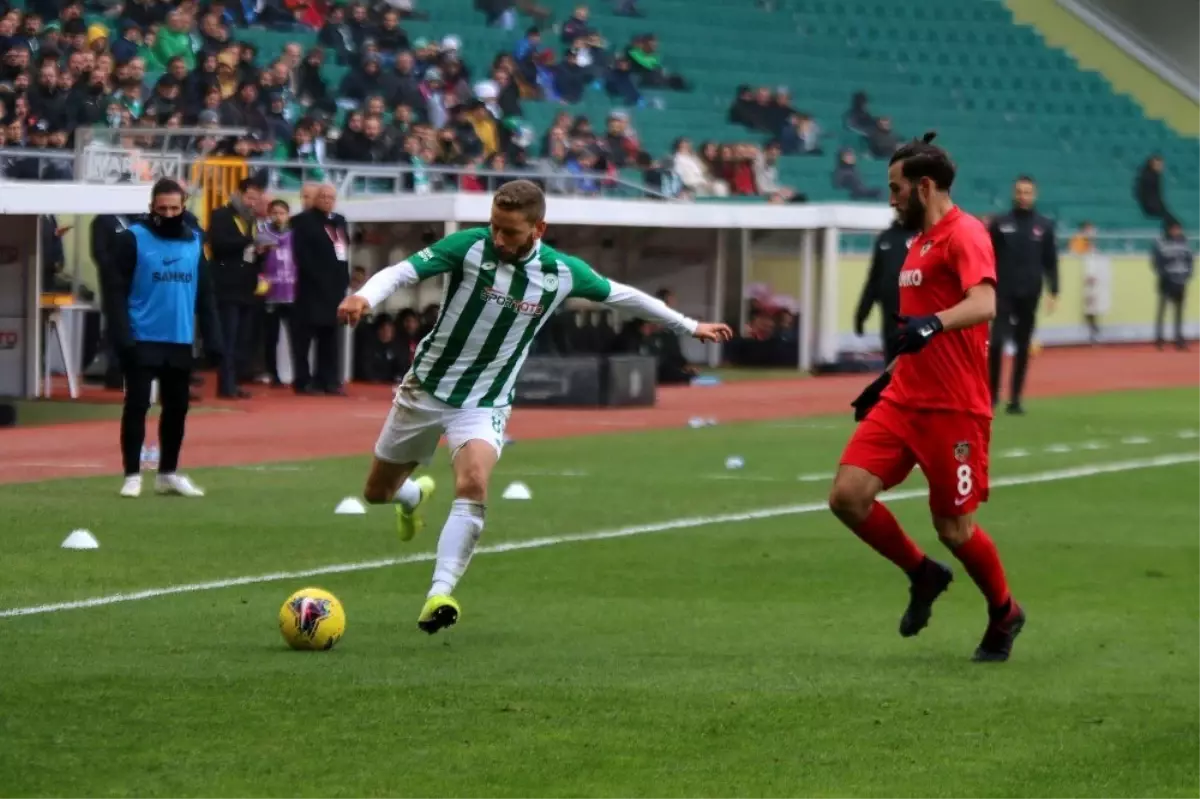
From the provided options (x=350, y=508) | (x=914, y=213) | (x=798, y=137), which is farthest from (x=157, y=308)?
(x=798, y=137)

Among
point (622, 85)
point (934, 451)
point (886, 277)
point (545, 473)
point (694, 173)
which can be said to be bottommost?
point (545, 473)

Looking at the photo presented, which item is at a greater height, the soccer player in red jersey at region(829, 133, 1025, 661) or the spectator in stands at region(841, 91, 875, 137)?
the spectator in stands at region(841, 91, 875, 137)

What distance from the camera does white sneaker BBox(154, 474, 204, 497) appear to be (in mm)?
14734

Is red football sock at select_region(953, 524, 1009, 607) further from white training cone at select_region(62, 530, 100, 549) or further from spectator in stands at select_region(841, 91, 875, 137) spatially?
spectator in stands at select_region(841, 91, 875, 137)

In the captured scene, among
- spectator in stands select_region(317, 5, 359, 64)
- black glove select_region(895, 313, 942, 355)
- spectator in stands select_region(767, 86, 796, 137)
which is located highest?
spectator in stands select_region(317, 5, 359, 64)

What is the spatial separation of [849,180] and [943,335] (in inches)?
1109

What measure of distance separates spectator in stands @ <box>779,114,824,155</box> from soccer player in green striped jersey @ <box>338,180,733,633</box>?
89.7ft

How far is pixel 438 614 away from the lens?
895 centimetres

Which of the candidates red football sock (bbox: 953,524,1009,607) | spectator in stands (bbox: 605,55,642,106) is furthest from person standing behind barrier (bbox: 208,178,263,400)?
red football sock (bbox: 953,524,1009,607)

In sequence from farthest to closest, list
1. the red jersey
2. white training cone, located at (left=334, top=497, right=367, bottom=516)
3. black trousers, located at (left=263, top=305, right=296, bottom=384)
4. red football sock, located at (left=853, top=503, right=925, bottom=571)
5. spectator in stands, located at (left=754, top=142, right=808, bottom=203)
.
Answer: spectator in stands, located at (left=754, top=142, right=808, bottom=203) → black trousers, located at (left=263, top=305, right=296, bottom=384) → white training cone, located at (left=334, top=497, right=367, bottom=516) → red football sock, located at (left=853, top=503, right=925, bottom=571) → the red jersey

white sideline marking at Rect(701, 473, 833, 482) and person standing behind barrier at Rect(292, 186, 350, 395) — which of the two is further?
person standing behind barrier at Rect(292, 186, 350, 395)

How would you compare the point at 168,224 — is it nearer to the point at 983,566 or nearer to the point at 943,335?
the point at 943,335

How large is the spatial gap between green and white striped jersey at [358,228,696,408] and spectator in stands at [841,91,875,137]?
30088 mm

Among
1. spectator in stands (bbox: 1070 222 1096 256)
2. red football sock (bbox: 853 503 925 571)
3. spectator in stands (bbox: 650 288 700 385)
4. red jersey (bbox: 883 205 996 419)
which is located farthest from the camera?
spectator in stands (bbox: 1070 222 1096 256)
